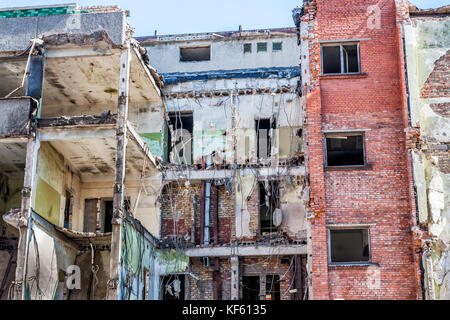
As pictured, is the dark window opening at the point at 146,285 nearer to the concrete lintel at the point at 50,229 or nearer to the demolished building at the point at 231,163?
the demolished building at the point at 231,163

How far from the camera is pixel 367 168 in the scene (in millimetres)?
20875

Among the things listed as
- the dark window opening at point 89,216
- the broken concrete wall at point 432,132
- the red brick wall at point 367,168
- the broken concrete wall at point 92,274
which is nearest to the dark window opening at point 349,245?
the red brick wall at point 367,168

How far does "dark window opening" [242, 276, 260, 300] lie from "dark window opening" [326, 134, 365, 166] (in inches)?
210

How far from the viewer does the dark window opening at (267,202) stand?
960 inches

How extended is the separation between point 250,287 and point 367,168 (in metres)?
6.13

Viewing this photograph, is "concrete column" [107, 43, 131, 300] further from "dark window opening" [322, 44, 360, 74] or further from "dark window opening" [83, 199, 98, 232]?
"dark window opening" [322, 44, 360, 74]

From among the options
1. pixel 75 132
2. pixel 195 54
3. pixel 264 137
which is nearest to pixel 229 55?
pixel 195 54

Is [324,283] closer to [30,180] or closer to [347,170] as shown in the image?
[347,170]

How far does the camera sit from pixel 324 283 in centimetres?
1972

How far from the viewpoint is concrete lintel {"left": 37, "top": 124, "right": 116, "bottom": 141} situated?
21.2m

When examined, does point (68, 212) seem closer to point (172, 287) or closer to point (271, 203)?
point (172, 287)

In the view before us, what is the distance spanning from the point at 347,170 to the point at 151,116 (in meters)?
8.62

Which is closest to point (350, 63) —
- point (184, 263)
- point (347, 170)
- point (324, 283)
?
Result: point (347, 170)

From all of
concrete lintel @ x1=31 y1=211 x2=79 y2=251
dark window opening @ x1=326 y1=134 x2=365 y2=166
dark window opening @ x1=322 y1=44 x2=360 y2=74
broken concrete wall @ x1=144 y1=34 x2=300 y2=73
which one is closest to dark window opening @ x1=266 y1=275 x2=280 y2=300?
dark window opening @ x1=326 y1=134 x2=365 y2=166
